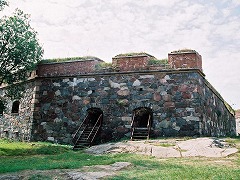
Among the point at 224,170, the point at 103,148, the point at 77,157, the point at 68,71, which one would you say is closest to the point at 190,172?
the point at 224,170

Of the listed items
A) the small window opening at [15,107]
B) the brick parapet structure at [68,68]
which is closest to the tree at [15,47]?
the brick parapet structure at [68,68]

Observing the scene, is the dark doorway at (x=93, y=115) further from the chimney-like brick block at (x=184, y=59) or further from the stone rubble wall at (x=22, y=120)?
the chimney-like brick block at (x=184, y=59)

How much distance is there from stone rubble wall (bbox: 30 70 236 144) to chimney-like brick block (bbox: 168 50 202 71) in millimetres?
269

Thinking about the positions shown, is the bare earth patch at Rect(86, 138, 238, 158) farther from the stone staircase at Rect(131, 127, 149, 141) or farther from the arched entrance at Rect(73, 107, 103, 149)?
the arched entrance at Rect(73, 107, 103, 149)

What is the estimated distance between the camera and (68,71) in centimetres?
1348

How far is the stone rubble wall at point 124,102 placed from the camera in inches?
448

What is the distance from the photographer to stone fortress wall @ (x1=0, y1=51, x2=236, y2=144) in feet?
37.6

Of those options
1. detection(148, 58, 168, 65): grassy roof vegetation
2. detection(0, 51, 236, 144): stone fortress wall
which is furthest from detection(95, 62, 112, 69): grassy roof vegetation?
detection(148, 58, 168, 65): grassy roof vegetation

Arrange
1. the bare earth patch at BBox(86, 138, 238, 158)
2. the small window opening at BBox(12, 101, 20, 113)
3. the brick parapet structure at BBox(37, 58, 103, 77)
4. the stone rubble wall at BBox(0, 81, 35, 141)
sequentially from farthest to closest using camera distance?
the small window opening at BBox(12, 101, 20, 113) → the stone rubble wall at BBox(0, 81, 35, 141) → the brick parapet structure at BBox(37, 58, 103, 77) → the bare earth patch at BBox(86, 138, 238, 158)

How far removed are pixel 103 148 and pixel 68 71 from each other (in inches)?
208

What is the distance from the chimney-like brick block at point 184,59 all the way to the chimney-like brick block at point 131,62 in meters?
1.13

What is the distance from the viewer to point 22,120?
46.7 ft

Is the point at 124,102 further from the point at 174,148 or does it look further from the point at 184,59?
the point at 174,148

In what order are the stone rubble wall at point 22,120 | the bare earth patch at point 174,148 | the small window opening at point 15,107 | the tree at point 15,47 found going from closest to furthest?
the bare earth patch at point 174,148 → the tree at point 15,47 → the stone rubble wall at point 22,120 → the small window opening at point 15,107
